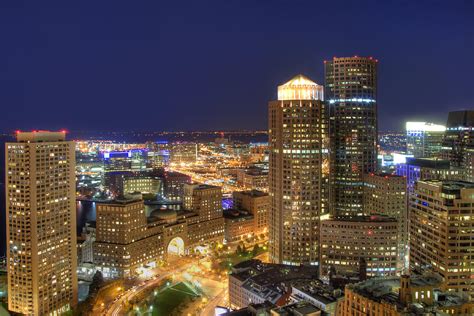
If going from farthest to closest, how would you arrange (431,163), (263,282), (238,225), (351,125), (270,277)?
(431,163) → (238,225) → (351,125) → (270,277) → (263,282)

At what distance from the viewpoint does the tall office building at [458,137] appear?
77562 millimetres

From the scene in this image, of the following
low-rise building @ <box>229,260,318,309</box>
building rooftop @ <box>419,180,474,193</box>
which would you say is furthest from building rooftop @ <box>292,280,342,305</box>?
building rooftop @ <box>419,180,474,193</box>

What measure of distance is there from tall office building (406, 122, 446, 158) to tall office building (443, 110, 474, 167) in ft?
31.8

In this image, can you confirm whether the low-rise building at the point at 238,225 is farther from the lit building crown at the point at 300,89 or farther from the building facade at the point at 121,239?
the lit building crown at the point at 300,89

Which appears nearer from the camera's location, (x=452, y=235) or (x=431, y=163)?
(x=452, y=235)

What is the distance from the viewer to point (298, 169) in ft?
182

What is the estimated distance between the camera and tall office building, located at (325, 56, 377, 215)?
63344mm

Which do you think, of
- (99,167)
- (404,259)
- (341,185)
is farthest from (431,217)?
(99,167)

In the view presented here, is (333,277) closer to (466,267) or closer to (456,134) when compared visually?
(466,267)

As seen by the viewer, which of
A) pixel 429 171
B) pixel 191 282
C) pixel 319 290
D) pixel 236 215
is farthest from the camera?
pixel 236 215

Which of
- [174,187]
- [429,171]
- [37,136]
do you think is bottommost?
[174,187]

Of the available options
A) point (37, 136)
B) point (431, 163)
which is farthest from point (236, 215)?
point (37, 136)

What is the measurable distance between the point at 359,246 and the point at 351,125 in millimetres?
18829

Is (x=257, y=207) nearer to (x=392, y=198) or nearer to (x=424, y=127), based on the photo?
(x=392, y=198)
